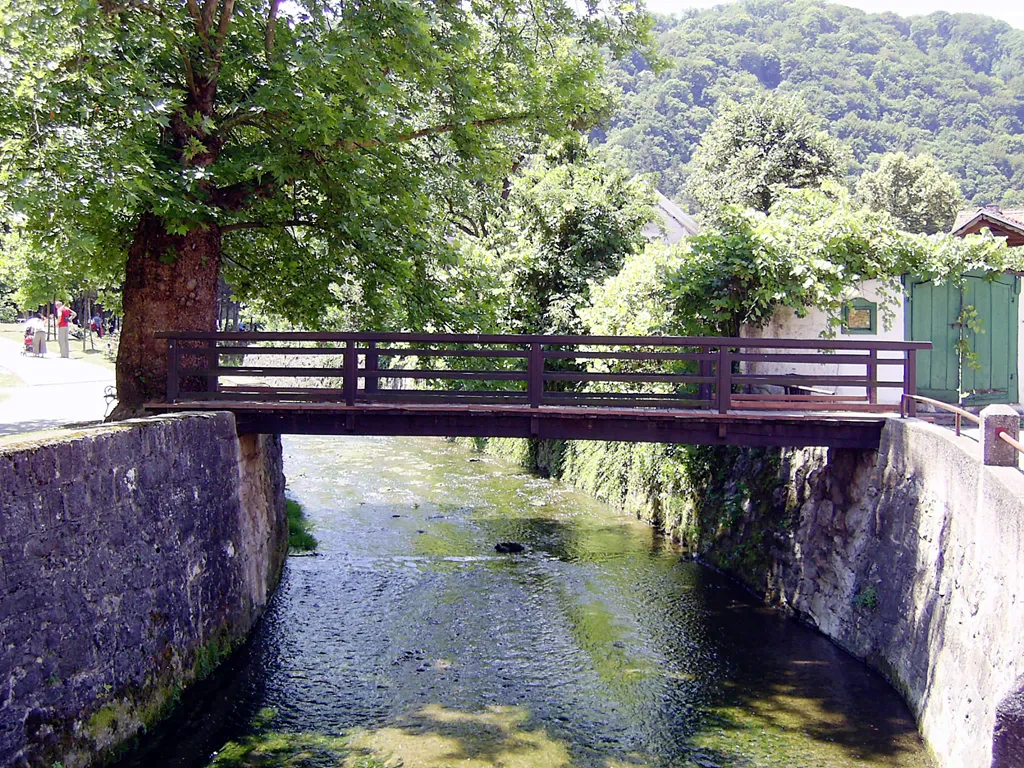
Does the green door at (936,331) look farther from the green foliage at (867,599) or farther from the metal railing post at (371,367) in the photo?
the metal railing post at (371,367)

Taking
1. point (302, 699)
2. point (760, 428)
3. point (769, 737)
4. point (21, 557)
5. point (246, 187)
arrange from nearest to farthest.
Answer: point (21, 557) < point (769, 737) < point (302, 699) < point (760, 428) < point (246, 187)

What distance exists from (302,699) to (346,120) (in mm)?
7418

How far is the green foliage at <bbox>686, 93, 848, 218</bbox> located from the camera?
3541 centimetres

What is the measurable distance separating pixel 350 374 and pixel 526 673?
453 centimetres

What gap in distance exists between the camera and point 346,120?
12586mm

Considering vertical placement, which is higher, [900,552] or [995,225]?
[995,225]

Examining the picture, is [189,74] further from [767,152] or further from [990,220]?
[767,152]

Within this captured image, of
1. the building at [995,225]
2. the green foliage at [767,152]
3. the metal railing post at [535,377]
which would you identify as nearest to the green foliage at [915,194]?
the green foliage at [767,152]

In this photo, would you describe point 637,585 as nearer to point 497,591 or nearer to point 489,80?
point 497,591

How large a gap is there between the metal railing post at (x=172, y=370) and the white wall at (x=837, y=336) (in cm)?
952

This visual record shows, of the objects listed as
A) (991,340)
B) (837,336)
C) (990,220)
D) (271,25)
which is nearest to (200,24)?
(271,25)

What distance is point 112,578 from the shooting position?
882 cm

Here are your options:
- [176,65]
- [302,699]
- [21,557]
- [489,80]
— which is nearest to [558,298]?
[489,80]

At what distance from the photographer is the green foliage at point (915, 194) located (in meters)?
46.9
